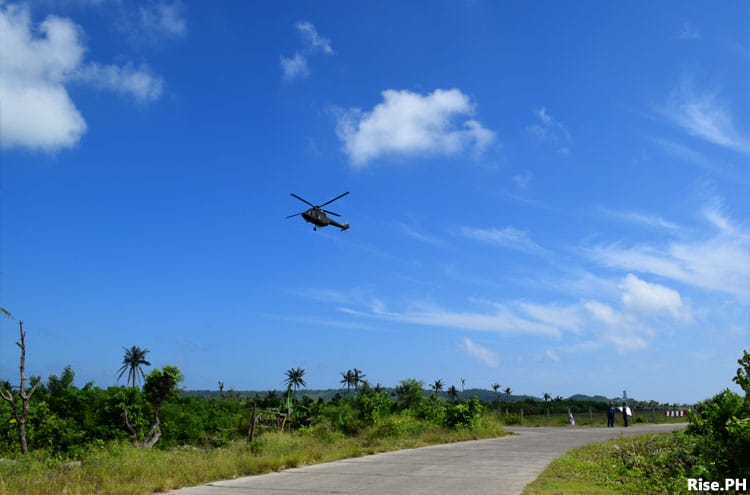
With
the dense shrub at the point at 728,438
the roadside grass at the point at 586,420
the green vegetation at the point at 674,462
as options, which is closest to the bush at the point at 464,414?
the green vegetation at the point at 674,462

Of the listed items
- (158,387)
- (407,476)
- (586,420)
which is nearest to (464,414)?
(158,387)

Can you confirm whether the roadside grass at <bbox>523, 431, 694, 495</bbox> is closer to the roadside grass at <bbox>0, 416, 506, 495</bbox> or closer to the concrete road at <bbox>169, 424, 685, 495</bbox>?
the concrete road at <bbox>169, 424, 685, 495</bbox>

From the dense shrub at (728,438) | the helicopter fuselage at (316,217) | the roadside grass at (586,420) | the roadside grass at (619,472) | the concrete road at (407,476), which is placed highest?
the helicopter fuselage at (316,217)

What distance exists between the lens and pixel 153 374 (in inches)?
839

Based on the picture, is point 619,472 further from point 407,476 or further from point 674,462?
point 407,476

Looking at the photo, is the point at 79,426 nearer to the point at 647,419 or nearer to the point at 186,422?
the point at 186,422

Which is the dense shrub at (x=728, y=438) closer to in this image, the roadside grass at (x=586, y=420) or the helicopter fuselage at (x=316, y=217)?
the helicopter fuselage at (x=316, y=217)

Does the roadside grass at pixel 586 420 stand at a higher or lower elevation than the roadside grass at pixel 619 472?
lower

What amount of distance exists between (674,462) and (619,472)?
222cm

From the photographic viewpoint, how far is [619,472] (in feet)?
43.1

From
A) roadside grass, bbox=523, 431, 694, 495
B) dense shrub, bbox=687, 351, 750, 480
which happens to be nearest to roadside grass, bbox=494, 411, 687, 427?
roadside grass, bbox=523, 431, 694, 495

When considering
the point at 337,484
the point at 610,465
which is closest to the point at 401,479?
the point at 337,484

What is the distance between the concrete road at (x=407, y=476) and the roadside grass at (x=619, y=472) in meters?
0.55

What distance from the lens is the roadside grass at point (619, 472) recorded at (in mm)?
10742
